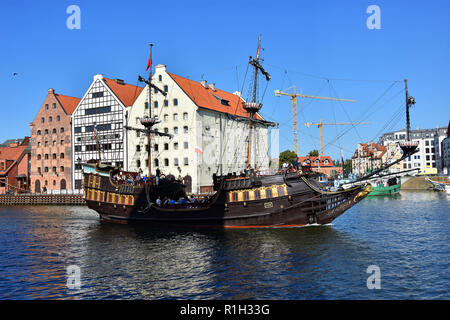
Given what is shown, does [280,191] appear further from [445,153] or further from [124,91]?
[445,153]

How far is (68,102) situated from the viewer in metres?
79.4

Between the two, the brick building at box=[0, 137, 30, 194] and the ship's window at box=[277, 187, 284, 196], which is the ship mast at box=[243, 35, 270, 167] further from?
the brick building at box=[0, 137, 30, 194]

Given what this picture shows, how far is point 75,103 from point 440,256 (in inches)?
A: 2915

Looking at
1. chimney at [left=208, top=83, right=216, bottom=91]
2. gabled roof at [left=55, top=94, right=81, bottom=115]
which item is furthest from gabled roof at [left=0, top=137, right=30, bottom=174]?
chimney at [left=208, top=83, right=216, bottom=91]

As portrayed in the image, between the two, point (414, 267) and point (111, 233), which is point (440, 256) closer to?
point (414, 267)

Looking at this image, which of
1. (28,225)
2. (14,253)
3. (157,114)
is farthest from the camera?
(157,114)

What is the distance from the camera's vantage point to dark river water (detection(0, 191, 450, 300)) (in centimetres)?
1599

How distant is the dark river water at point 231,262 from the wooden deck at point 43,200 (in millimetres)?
31865

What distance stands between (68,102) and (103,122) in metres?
14.0

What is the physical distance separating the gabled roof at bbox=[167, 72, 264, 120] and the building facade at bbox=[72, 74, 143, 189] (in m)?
10.3

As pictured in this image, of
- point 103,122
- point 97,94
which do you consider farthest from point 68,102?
point 103,122

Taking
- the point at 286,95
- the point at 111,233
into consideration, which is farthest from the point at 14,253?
the point at 286,95

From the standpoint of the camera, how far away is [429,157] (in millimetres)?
135250

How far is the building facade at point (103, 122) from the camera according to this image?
6862cm
